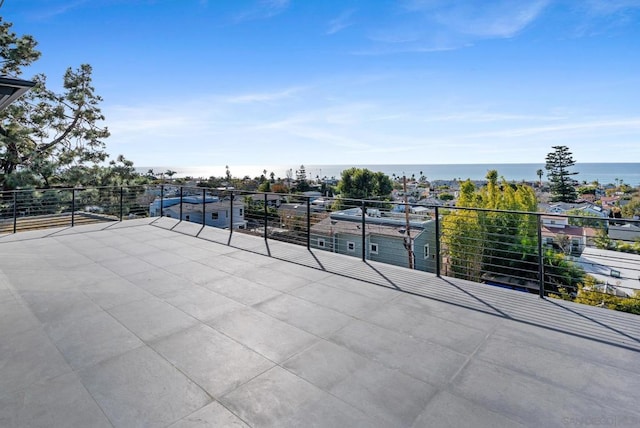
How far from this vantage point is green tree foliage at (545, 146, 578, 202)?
30.1m

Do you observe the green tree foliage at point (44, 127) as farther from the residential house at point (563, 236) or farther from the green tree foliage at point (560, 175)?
the green tree foliage at point (560, 175)

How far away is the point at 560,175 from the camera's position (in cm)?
3138

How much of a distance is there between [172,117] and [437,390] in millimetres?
14581

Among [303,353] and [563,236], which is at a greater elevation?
[303,353]

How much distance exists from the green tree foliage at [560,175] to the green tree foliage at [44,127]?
117 ft

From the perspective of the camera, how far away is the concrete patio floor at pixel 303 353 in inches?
59.1

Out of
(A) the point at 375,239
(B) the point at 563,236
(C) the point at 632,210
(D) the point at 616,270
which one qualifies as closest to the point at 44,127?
(A) the point at 375,239

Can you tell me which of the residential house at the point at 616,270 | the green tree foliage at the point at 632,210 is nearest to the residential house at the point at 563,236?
the residential house at the point at 616,270

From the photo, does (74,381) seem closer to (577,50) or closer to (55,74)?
(577,50)

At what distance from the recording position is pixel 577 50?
8422mm

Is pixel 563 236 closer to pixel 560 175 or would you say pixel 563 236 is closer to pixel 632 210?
pixel 560 175

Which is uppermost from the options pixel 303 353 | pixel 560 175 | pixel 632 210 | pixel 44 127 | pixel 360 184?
pixel 44 127

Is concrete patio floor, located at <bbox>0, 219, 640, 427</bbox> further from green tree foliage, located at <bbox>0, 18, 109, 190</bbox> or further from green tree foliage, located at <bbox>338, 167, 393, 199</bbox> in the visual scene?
green tree foliage, located at <bbox>338, 167, 393, 199</bbox>

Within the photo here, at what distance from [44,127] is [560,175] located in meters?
39.1
